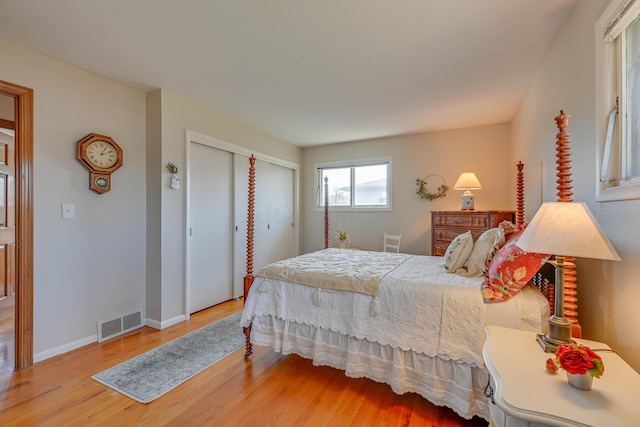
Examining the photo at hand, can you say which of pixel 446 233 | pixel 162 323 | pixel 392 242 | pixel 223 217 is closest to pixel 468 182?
pixel 446 233

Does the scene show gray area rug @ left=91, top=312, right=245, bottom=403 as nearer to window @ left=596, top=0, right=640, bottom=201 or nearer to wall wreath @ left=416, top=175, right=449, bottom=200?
window @ left=596, top=0, right=640, bottom=201

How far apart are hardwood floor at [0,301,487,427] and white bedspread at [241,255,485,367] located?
395 mm

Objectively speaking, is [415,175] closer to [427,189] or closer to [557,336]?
[427,189]

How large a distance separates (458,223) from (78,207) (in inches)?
156

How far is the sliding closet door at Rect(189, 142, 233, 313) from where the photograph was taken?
131 inches

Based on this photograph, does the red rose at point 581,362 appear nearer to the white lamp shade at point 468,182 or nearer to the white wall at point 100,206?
the white lamp shade at point 468,182

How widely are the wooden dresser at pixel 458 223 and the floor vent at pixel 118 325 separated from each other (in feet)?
11.4

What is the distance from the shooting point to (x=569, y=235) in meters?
1.06

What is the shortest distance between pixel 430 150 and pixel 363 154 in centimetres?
106

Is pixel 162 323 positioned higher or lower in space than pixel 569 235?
lower

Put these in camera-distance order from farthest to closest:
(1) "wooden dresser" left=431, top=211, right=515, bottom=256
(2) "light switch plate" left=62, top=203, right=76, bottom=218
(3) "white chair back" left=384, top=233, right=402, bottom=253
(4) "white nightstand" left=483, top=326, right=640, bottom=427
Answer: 1. (3) "white chair back" left=384, top=233, right=402, bottom=253
2. (1) "wooden dresser" left=431, top=211, right=515, bottom=256
3. (2) "light switch plate" left=62, top=203, right=76, bottom=218
4. (4) "white nightstand" left=483, top=326, right=640, bottom=427

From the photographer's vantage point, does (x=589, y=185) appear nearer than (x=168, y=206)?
Yes

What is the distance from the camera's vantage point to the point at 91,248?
2570 millimetres

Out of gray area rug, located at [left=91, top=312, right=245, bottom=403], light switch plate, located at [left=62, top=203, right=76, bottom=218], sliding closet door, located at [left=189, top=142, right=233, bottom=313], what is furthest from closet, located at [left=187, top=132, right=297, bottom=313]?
light switch plate, located at [left=62, top=203, right=76, bottom=218]
